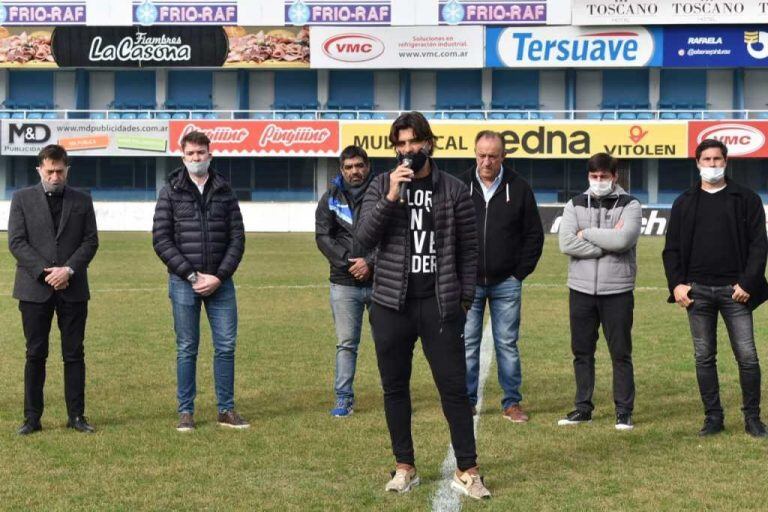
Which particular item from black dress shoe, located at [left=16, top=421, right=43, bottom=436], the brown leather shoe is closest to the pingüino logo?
the brown leather shoe

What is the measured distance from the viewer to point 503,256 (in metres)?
8.70

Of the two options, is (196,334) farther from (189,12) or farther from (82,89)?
(82,89)

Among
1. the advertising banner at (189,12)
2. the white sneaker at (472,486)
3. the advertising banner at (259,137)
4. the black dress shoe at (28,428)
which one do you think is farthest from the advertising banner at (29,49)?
the white sneaker at (472,486)

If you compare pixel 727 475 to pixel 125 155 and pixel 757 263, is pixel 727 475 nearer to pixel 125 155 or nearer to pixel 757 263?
pixel 757 263

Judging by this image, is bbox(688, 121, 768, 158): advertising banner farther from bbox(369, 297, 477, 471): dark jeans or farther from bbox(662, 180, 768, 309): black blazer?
bbox(369, 297, 477, 471): dark jeans

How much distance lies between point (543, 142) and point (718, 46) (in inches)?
362

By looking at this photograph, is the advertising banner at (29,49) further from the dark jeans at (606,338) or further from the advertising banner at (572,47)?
the dark jeans at (606,338)

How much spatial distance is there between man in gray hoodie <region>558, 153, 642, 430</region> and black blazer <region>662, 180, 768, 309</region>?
1.32 ft

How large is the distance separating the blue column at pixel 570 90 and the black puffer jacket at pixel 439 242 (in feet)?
151

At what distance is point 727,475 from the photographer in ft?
22.9

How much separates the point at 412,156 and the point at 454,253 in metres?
0.60

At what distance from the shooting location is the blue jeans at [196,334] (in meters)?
8.44

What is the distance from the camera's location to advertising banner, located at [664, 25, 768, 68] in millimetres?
50312

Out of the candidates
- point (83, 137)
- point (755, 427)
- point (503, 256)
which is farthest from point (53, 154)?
point (83, 137)
